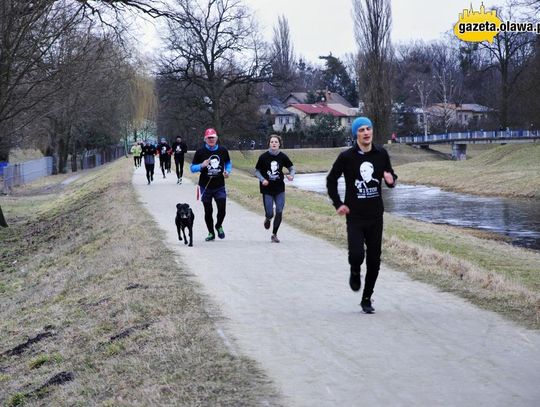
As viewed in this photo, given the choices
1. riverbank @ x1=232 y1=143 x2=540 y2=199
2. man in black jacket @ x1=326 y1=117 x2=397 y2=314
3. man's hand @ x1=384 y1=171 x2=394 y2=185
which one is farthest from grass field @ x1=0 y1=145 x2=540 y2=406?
riverbank @ x1=232 y1=143 x2=540 y2=199

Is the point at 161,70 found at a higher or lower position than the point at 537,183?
higher

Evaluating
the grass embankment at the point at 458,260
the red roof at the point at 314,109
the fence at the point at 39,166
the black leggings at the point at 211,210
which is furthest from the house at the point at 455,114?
the black leggings at the point at 211,210

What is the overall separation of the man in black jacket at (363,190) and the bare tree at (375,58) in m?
55.4

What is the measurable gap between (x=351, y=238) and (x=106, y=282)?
17.0 ft

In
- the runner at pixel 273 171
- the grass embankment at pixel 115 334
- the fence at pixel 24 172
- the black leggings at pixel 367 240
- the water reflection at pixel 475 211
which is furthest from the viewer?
the fence at pixel 24 172

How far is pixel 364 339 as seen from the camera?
7805 mm

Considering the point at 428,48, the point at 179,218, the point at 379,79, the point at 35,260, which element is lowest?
the point at 35,260

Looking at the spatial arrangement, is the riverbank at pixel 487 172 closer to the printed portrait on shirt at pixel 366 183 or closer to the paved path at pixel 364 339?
the paved path at pixel 364 339

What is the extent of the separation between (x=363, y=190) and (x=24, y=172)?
52.3 m

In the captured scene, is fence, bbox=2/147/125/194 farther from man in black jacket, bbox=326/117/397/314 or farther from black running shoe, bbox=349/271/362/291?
man in black jacket, bbox=326/117/397/314

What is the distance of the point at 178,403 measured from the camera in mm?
6141

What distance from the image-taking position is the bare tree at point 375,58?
62.4 metres

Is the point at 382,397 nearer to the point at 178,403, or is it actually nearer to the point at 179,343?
the point at 178,403

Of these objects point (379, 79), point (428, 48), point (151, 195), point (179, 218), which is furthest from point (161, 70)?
point (428, 48)
